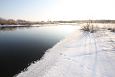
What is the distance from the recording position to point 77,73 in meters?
6.82

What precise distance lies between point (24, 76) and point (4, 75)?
4.87ft

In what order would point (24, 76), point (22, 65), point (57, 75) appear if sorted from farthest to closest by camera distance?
point (22, 65) < point (24, 76) < point (57, 75)

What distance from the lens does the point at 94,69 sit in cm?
721

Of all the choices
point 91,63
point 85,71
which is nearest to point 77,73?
point 85,71

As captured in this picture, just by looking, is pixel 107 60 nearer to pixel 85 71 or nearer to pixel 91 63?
pixel 91 63

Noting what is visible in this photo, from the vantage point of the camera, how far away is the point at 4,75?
797 centimetres

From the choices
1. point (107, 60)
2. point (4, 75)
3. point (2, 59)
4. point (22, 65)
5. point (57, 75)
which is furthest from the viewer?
point (2, 59)

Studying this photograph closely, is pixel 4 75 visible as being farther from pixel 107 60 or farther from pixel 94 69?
pixel 107 60

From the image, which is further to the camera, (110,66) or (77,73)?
(110,66)

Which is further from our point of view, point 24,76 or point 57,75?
point 24,76

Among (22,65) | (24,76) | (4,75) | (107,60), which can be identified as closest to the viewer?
(24,76)

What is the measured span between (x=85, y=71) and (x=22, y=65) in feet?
14.4

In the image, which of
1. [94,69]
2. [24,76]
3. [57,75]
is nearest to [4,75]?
[24,76]

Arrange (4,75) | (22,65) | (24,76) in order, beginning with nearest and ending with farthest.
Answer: (24,76), (4,75), (22,65)
